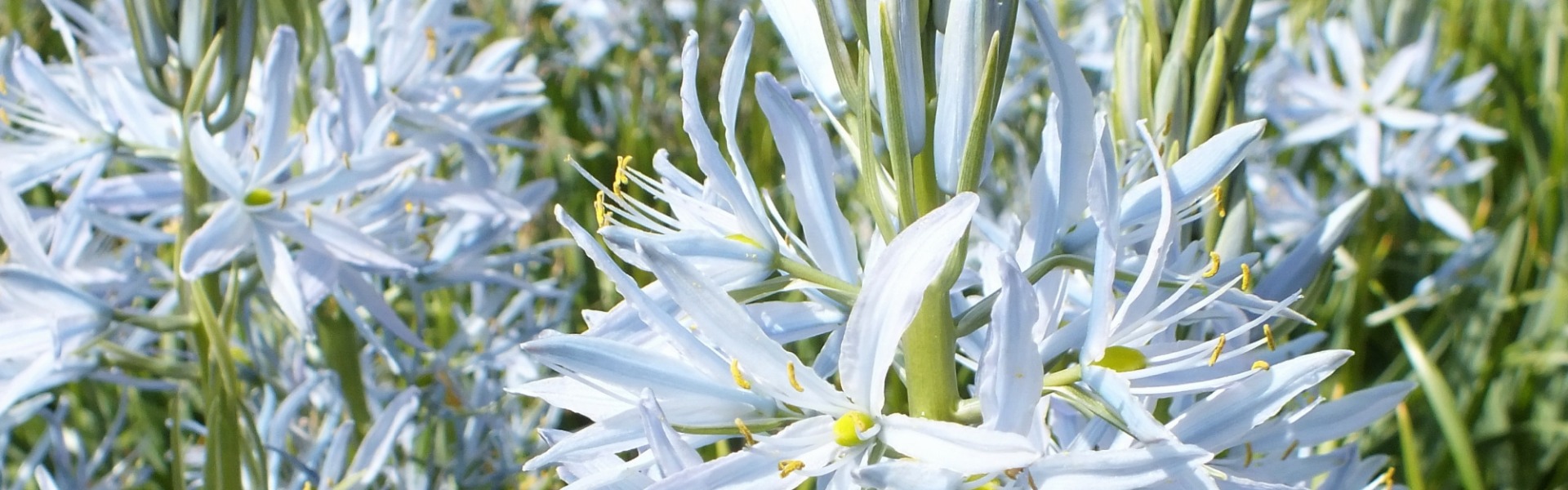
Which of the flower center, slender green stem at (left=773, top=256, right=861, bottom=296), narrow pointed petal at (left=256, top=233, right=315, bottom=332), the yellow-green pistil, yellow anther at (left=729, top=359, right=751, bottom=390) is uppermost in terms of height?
slender green stem at (left=773, top=256, right=861, bottom=296)

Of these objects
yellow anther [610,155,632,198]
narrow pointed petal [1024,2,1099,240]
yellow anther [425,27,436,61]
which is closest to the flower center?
narrow pointed petal [1024,2,1099,240]

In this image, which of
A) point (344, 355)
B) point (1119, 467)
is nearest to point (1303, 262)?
point (1119, 467)

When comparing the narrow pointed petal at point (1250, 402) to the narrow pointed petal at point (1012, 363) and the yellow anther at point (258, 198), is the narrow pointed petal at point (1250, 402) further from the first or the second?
the yellow anther at point (258, 198)

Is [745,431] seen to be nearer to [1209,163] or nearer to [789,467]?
[789,467]

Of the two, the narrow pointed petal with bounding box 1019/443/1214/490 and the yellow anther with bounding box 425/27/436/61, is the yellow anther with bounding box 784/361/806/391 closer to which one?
the narrow pointed petal with bounding box 1019/443/1214/490

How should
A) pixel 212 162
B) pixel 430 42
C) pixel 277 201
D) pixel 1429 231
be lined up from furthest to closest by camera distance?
pixel 1429 231, pixel 430 42, pixel 277 201, pixel 212 162
